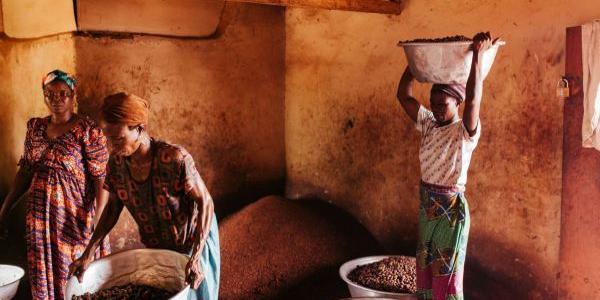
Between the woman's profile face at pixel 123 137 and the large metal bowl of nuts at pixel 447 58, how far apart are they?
1427mm

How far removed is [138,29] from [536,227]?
3.65m

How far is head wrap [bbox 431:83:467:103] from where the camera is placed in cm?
273

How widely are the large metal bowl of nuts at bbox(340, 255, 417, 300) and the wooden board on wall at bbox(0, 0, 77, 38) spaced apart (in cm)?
301

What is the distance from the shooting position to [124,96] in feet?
7.34

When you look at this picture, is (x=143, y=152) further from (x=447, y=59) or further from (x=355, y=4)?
(x=355, y=4)

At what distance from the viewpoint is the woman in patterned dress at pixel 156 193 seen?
7.40ft

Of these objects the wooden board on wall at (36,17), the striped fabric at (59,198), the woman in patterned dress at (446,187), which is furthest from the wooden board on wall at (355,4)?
the wooden board on wall at (36,17)

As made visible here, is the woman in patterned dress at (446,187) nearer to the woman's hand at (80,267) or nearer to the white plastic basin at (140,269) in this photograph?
the white plastic basin at (140,269)

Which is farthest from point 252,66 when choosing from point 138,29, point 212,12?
Answer: point 138,29

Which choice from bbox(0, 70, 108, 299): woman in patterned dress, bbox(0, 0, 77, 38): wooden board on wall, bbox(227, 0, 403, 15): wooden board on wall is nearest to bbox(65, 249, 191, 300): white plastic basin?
bbox(0, 70, 108, 299): woman in patterned dress

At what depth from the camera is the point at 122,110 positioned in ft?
7.25

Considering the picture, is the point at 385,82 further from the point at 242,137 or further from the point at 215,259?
the point at 215,259

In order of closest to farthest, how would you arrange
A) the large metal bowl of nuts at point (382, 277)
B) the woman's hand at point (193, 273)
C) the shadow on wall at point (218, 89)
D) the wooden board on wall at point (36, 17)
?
the woman's hand at point (193, 273)
the large metal bowl of nuts at point (382, 277)
the wooden board on wall at point (36, 17)
the shadow on wall at point (218, 89)

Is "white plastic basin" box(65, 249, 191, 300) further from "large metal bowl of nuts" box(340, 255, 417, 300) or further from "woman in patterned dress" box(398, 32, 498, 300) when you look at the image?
"large metal bowl of nuts" box(340, 255, 417, 300)
